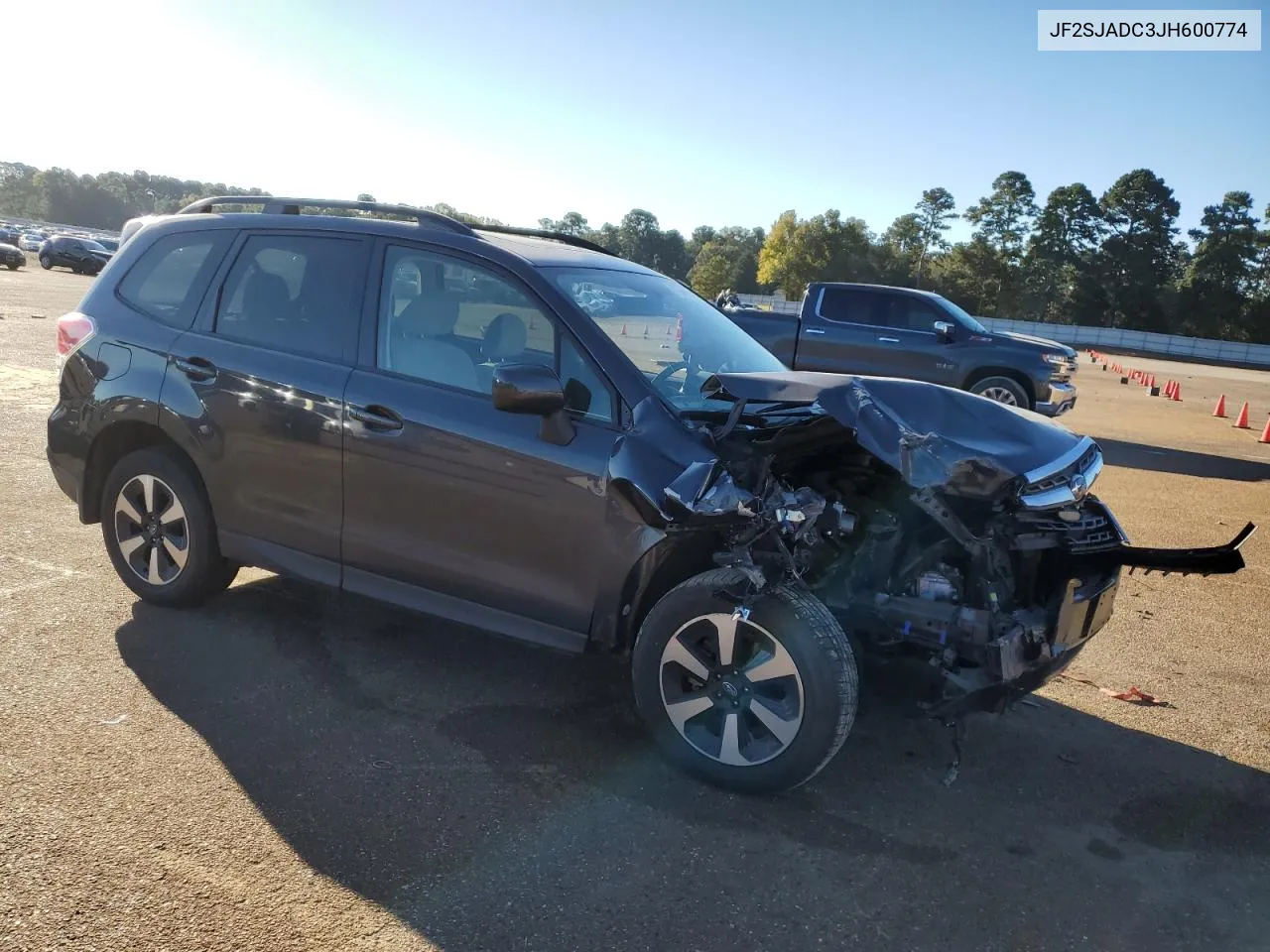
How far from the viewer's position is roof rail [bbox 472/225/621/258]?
4711 mm

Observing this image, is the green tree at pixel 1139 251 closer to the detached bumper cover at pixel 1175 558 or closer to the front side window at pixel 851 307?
the front side window at pixel 851 307

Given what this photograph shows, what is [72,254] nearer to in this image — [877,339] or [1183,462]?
[877,339]

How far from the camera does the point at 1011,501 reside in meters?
3.33

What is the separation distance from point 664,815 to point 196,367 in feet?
9.52

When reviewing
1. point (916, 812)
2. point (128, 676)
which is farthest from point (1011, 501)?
point (128, 676)

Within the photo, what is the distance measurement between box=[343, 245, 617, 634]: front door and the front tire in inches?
36.3

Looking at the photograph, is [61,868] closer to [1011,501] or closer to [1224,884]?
[1011,501]

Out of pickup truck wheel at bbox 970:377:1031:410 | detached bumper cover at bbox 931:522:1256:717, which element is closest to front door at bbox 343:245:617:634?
detached bumper cover at bbox 931:522:1256:717

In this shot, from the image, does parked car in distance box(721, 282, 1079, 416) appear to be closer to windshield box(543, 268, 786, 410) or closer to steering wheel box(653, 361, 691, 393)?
windshield box(543, 268, 786, 410)

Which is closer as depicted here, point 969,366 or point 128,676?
point 128,676

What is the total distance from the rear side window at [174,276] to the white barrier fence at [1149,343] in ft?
171

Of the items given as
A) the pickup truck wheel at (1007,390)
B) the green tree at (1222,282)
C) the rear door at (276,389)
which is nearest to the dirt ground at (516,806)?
the rear door at (276,389)

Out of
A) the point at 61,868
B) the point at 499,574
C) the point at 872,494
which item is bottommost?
the point at 61,868

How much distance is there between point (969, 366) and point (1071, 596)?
411 inches
